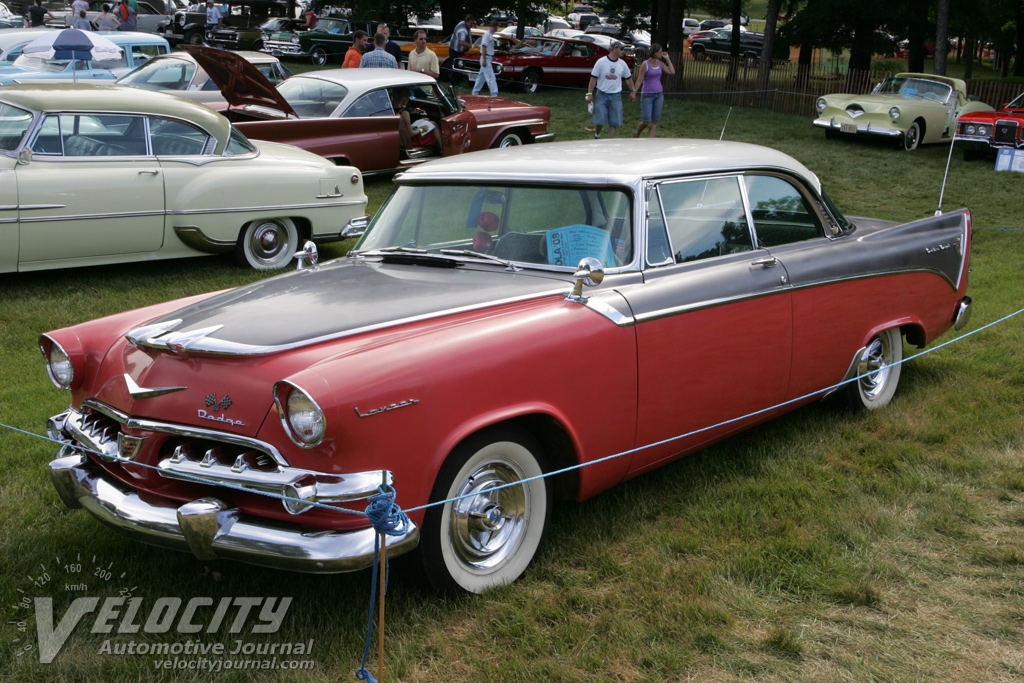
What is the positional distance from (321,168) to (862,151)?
34.7ft

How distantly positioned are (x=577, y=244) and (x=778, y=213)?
4.28 feet

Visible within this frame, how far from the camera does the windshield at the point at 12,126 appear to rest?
6.90 m

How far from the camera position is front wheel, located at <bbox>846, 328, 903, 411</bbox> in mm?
4949

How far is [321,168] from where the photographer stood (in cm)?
846

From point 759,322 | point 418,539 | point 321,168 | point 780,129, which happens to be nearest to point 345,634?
point 418,539

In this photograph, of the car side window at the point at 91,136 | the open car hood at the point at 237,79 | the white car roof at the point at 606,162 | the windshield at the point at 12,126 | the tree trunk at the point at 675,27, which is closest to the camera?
the white car roof at the point at 606,162

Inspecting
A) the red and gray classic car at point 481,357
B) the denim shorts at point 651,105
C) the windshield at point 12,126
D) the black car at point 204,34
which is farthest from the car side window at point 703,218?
the black car at point 204,34

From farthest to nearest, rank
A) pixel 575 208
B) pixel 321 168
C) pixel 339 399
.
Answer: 1. pixel 321 168
2. pixel 575 208
3. pixel 339 399

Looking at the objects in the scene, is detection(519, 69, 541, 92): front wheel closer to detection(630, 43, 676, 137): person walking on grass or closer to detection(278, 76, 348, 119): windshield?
detection(630, 43, 676, 137): person walking on grass

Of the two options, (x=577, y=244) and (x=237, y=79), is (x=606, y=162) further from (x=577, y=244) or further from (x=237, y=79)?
(x=237, y=79)

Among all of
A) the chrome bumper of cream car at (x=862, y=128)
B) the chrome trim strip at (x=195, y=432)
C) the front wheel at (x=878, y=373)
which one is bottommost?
the front wheel at (x=878, y=373)

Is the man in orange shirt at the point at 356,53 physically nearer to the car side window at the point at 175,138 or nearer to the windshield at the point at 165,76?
the windshield at the point at 165,76

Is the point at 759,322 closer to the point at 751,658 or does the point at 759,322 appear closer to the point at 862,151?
the point at 751,658

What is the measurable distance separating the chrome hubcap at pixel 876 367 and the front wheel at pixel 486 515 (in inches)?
92.0
